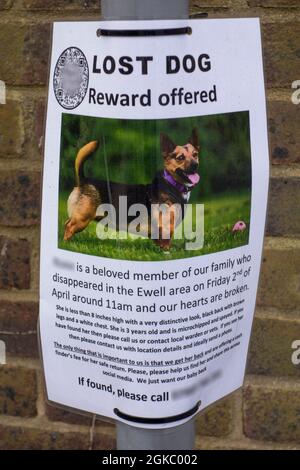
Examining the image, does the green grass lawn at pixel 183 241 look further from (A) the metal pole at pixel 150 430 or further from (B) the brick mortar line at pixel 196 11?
(B) the brick mortar line at pixel 196 11

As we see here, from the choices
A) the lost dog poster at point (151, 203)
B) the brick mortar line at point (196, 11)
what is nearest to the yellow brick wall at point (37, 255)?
the brick mortar line at point (196, 11)

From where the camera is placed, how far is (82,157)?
549 millimetres

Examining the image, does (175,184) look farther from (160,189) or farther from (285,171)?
(285,171)

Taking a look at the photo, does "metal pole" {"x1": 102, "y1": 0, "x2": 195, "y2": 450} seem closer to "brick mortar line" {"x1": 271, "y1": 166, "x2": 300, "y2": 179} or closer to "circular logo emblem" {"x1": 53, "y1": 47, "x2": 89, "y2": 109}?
"circular logo emblem" {"x1": 53, "y1": 47, "x2": 89, "y2": 109}

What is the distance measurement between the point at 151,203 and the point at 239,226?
9 cm

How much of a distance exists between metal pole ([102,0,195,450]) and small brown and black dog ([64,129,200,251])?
0.09 meters

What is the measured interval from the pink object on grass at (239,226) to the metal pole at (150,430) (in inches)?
7.1

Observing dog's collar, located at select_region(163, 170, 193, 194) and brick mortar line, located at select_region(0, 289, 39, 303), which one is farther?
brick mortar line, located at select_region(0, 289, 39, 303)

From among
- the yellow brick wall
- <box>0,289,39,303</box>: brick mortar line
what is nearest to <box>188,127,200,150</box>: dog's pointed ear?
the yellow brick wall

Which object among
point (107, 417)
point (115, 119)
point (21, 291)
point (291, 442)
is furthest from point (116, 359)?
point (291, 442)

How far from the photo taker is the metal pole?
1.66 ft

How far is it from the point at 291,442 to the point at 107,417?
409 mm

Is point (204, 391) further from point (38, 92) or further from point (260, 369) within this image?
point (38, 92)

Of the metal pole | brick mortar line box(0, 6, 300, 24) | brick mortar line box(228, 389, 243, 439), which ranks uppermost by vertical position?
brick mortar line box(0, 6, 300, 24)
